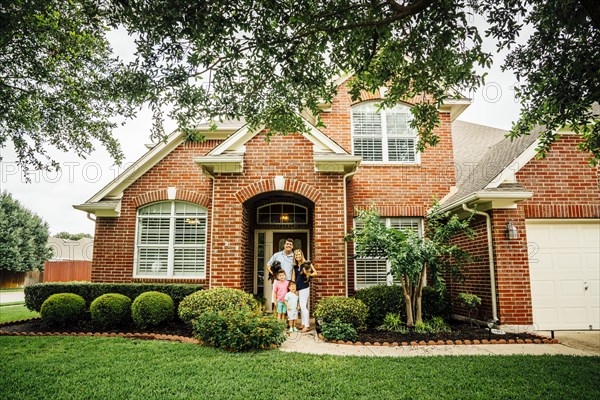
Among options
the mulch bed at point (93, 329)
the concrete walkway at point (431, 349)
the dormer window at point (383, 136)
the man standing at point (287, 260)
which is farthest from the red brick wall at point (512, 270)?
the mulch bed at point (93, 329)

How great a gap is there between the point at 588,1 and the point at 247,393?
19.3 feet

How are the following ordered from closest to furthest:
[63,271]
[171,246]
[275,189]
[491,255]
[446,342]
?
[446,342], [491,255], [275,189], [171,246], [63,271]

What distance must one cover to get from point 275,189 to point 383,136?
4028 mm

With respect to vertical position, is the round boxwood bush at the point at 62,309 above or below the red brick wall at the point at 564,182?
below

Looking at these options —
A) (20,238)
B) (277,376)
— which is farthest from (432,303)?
(20,238)

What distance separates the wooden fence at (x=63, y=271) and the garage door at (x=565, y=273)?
88.1ft

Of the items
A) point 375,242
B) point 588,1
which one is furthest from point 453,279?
point 588,1

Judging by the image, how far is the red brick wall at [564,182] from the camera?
28.9ft

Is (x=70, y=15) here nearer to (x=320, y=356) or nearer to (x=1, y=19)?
(x=1, y=19)

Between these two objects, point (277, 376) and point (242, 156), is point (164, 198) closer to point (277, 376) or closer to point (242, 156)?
point (242, 156)

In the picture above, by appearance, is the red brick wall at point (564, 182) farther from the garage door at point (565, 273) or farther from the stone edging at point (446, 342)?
the stone edging at point (446, 342)

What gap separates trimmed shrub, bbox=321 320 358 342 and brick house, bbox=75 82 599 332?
1.17 metres

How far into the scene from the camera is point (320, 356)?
19.7 ft

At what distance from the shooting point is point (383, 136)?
11.2m
